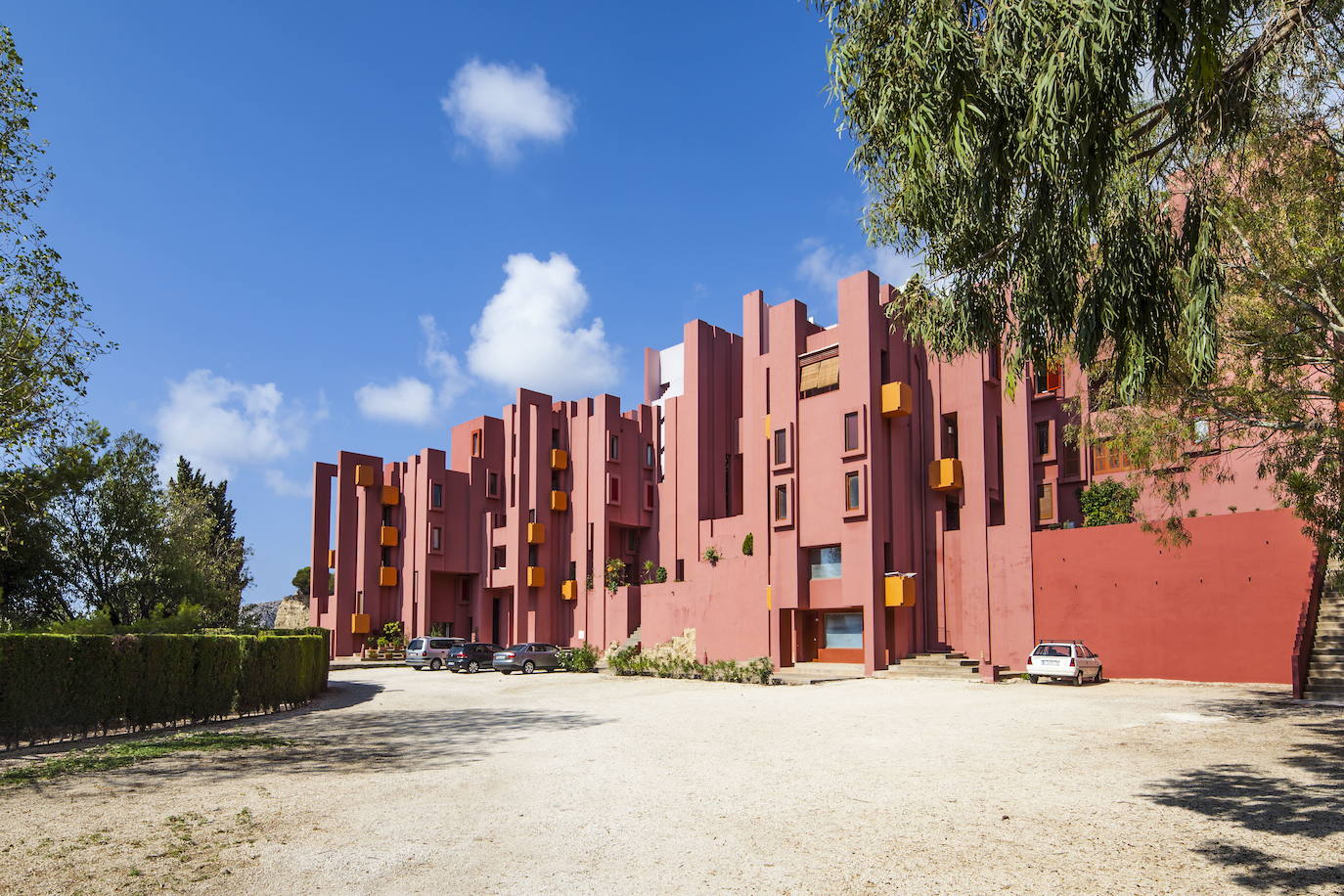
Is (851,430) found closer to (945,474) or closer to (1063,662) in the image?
(945,474)

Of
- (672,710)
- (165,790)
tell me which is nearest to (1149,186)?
(165,790)

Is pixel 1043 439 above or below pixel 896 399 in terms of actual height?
below

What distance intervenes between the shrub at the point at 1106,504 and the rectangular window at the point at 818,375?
31.8 feet

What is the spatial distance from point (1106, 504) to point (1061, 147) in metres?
26.7

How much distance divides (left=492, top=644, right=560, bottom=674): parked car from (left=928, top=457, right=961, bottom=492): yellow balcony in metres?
16.7

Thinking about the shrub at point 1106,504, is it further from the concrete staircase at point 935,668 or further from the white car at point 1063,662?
the concrete staircase at point 935,668

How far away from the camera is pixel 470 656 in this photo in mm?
38312

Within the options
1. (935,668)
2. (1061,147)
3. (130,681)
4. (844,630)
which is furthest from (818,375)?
(1061,147)

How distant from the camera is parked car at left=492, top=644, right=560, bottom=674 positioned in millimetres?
35906

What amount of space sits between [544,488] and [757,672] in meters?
23.6

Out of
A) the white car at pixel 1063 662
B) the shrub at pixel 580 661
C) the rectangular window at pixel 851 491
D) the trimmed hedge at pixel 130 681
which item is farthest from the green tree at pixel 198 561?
the white car at pixel 1063 662

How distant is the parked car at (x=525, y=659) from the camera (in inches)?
1414

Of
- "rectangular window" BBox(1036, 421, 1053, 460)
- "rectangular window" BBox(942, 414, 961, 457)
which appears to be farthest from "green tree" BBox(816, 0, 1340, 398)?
"rectangular window" BBox(1036, 421, 1053, 460)

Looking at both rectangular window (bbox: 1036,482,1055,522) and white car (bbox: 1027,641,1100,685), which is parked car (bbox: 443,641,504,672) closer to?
white car (bbox: 1027,641,1100,685)
